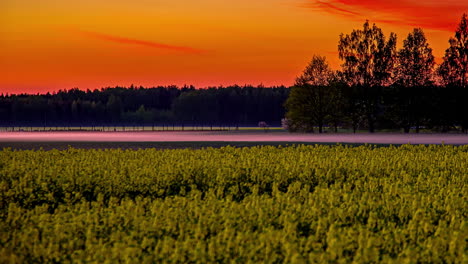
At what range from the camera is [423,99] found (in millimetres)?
83125

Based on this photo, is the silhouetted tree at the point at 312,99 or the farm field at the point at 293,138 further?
the silhouetted tree at the point at 312,99

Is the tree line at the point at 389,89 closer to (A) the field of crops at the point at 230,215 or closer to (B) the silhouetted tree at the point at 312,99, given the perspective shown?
(B) the silhouetted tree at the point at 312,99

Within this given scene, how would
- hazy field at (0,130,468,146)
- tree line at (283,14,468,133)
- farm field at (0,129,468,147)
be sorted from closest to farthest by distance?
farm field at (0,129,468,147) → hazy field at (0,130,468,146) → tree line at (283,14,468,133)

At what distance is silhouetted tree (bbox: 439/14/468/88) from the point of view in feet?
273

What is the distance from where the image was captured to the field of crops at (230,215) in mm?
7609

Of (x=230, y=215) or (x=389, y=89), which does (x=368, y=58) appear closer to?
(x=389, y=89)

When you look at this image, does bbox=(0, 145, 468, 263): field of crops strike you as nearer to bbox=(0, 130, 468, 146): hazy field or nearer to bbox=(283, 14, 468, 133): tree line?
bbox=(0, 130, 468, 146): hazy field

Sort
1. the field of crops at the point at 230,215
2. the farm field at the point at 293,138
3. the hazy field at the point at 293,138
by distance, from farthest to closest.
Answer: the hazy field at the point at 293,138 → the farm field at the point at 293,138 → the field of crops at the point at 230,215

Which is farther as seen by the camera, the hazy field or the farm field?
the hazy field

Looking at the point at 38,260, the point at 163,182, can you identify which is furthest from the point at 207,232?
the point at 163,182

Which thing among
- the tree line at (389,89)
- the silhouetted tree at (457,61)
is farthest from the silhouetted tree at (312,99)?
the silhouetted tree at (457,61)

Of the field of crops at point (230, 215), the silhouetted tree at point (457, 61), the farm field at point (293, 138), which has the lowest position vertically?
the farm field at point (293, 138)

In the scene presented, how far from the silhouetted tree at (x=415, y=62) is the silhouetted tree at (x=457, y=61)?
7.80 ft

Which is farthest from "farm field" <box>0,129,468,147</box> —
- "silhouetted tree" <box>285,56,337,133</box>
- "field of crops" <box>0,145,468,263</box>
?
"field of crops" <box>0,145,468,263</box>
